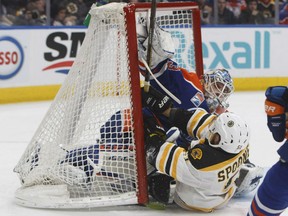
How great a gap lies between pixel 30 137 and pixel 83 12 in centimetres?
237

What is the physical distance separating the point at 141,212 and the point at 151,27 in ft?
2.61

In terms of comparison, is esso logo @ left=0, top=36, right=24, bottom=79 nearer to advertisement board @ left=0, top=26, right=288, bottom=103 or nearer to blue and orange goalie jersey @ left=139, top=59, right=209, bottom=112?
advertisement board @ left=0, top=26, right=288, bottom=103

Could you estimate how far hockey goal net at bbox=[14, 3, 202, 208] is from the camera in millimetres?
3047

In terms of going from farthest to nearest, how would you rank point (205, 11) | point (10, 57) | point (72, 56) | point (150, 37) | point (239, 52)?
point (205, 11) < point (239, 52) < point (72, 56) < point (10, 57) < point (150, 37)

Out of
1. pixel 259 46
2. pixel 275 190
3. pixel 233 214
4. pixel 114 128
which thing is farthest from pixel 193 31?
pixel 259 46

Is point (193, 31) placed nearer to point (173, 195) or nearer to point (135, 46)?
point (135, 46)

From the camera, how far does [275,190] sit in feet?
8.18

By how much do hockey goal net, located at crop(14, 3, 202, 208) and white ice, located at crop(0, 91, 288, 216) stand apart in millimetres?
53

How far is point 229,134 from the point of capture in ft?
9.36

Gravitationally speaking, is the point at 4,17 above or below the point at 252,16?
above

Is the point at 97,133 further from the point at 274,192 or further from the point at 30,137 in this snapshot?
the point at 30,137

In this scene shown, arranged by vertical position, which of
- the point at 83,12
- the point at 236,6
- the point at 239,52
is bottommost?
the point at 239,52

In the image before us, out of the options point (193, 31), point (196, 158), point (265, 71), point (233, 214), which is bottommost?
point (265, 71)

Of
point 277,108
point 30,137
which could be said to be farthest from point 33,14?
point 277,108
